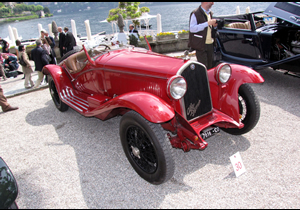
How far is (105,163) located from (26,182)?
3.49ft

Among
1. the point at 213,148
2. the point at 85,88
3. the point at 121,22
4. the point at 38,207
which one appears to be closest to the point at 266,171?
the point at 213,148

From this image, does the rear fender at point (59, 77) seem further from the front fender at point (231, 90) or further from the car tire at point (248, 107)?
the car tire at point (248, 107)

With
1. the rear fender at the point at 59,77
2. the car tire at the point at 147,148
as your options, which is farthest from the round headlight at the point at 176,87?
the rear fender at the point at 59,77

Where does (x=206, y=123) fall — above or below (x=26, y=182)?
above

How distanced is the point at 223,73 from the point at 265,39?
317cm

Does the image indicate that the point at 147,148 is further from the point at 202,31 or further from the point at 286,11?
the point at 286,11

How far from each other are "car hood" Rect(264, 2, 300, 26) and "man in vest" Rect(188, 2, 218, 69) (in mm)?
1724

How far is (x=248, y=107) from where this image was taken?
10.8 feet

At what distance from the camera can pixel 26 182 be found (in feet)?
9.63

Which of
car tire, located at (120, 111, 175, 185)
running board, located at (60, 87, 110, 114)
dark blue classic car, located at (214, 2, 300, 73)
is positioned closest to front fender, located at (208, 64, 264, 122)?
car tire, located at (120, 111, 175, 185)

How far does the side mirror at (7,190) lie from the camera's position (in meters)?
2.09

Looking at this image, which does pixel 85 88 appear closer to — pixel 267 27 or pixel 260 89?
pixel 260 89

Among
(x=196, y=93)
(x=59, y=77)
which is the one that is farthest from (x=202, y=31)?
(x=59, y=77)

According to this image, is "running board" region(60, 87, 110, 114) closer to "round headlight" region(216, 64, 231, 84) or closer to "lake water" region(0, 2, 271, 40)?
"round headlight" region(216, 64, 231, 84)
